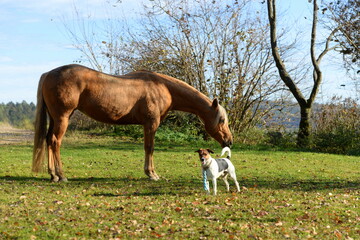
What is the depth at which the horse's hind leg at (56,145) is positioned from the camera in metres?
8.60

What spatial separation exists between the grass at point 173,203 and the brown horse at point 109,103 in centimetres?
82

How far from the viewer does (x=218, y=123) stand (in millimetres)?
9766

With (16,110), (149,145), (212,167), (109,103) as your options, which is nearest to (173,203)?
(212,167)

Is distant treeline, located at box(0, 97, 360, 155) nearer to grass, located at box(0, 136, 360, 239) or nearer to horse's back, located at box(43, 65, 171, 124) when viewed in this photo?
grass, located at box(0, 136, 360, 239)

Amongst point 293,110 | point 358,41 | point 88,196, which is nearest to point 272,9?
point 358,41

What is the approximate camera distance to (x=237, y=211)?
262 inches

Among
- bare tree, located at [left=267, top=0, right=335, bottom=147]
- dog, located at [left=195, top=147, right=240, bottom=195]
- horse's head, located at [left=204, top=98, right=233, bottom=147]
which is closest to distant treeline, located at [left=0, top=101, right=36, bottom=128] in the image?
bare tree, located at [left=267, top=0, right=335, bottom=147]

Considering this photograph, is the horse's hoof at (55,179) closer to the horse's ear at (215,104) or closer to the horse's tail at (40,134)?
Answer: the horse's tail at (40,134)

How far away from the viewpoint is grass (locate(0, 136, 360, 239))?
5.59 meters

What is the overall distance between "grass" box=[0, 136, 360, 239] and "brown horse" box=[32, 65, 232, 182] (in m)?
0.82

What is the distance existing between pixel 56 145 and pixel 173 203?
2.84 m

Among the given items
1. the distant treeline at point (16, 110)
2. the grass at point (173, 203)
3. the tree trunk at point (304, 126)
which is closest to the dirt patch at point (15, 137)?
the grass at point (173, 203)

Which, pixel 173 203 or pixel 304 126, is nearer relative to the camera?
pixel 173 203

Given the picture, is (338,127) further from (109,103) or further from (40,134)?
(40,134)
